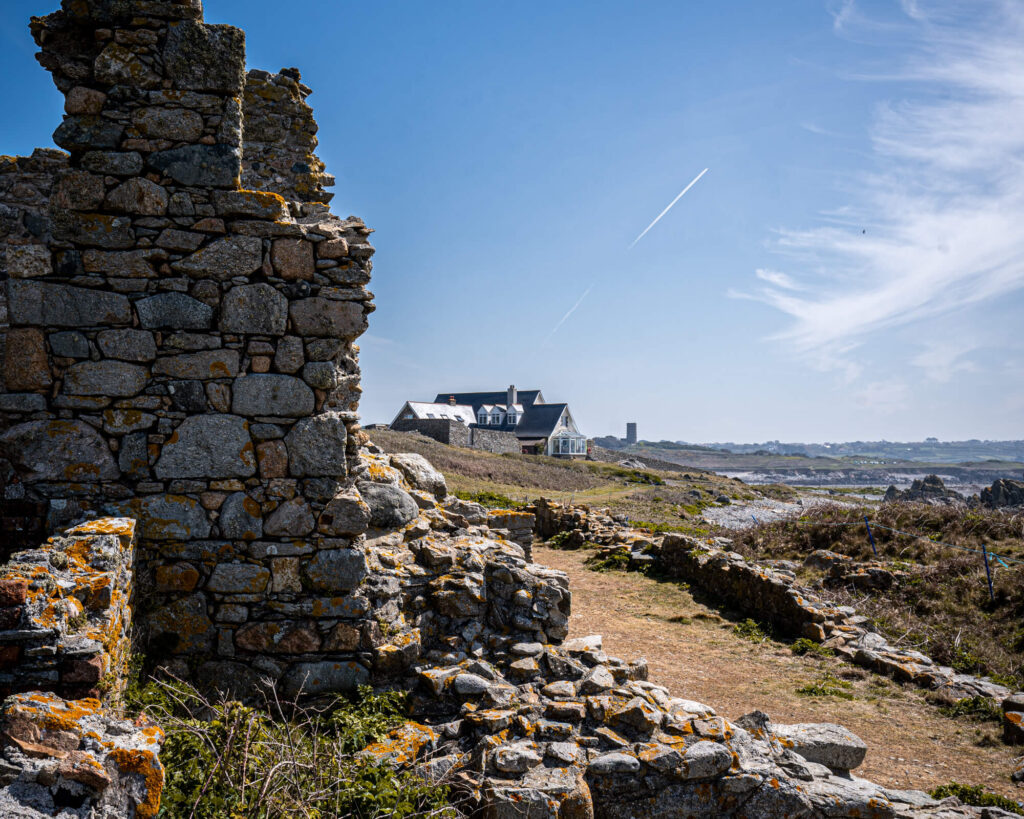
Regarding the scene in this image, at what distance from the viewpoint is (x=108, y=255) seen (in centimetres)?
520

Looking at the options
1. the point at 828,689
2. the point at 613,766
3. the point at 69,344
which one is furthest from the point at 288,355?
the point at 828,689

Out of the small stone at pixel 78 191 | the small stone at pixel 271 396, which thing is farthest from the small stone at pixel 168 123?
the small stone at pixel 271 396

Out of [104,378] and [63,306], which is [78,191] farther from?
[104,378]

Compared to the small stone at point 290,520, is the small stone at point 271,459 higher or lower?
higher

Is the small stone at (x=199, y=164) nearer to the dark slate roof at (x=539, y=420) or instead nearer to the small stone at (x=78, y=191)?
the small stone at (x=78, y=191)

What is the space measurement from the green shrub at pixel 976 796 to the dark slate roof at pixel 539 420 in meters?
54.4

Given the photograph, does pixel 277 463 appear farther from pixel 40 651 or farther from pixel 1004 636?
pixel 1004 636

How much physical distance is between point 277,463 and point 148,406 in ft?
4.00

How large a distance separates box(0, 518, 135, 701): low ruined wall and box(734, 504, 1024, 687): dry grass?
10784mm

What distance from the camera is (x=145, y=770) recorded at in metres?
2.80

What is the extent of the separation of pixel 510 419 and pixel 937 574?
5339 cm

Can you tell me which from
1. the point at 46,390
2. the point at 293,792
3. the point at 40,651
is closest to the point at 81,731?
Answer: the point at 40,651

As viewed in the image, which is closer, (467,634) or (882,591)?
(467,634)

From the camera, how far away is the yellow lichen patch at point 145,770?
2.76 m
